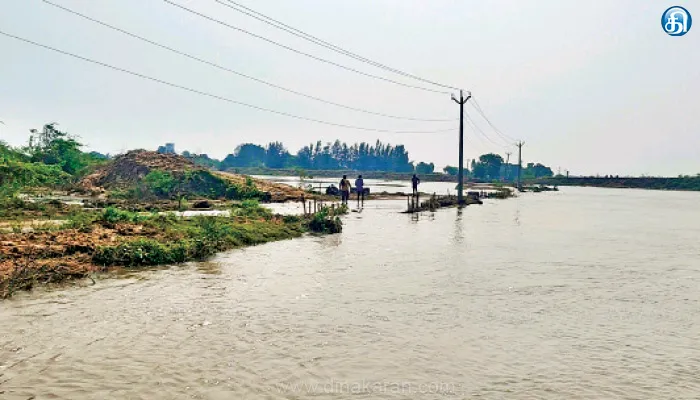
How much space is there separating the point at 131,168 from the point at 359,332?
51.2 m

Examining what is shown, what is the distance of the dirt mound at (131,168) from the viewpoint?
52469mm

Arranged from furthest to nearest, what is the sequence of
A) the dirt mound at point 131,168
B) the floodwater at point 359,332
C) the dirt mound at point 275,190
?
the dirt mound at point 131,168
the dirt mound at point 275,190
the floodwater at point 359,332

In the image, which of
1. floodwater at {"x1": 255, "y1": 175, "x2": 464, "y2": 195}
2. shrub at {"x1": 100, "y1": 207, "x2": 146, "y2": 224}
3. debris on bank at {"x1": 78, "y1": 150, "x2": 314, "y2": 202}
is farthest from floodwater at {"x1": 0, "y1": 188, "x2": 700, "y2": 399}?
floodwater at {"x1": 255, "y1": 175, "x2": 464, "y2": 195}

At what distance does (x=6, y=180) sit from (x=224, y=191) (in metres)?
27.0

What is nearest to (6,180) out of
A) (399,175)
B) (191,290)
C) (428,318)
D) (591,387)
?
(191,290)

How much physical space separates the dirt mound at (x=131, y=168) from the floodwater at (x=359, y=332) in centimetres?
3960

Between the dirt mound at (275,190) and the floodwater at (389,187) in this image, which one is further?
the floodwater at (389,187)

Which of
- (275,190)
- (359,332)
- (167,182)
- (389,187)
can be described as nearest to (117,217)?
(359,332)

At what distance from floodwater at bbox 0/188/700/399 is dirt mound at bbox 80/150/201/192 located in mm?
39601

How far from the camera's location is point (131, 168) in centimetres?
5450

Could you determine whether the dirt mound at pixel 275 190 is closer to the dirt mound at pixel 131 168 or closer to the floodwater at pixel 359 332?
the dirt mound at pixel 131 168

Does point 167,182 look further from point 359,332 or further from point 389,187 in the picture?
point 389,187

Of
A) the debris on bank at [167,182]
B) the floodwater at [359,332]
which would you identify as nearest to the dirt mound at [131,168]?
the debris on bank at [167,182]

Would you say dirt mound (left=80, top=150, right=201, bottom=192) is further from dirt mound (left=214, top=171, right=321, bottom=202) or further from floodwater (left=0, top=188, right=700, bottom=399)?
floodwater (left=0, top=188, right=700, bottom=399)
